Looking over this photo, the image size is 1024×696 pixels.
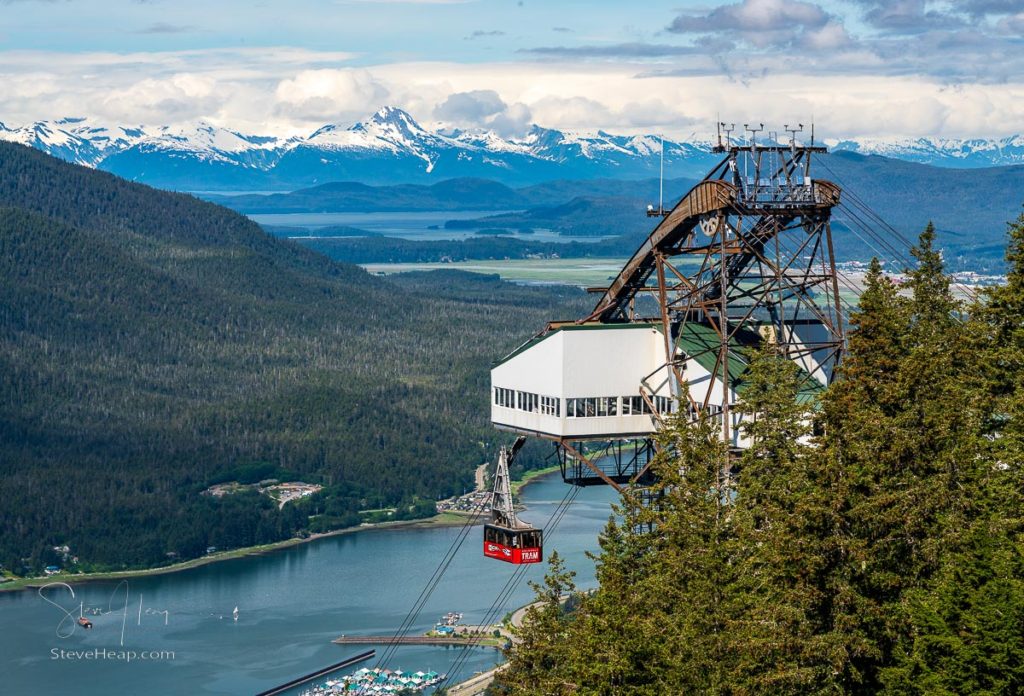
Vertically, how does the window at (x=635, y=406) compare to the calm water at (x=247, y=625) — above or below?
above

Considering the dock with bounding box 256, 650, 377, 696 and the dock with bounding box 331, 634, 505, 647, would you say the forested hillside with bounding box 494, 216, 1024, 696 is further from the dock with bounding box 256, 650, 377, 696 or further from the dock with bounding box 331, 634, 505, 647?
the dock with bounding box 331, 634, 505, 647

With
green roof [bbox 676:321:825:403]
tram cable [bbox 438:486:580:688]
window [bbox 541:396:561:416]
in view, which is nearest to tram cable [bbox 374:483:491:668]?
tram cable [bbox 438:486:580:688]

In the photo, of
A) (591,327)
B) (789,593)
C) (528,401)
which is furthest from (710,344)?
(789,593)

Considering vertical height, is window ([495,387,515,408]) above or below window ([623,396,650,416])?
above

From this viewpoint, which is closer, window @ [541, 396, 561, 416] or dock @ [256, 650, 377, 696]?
window @ [541, 396, 561, 416]

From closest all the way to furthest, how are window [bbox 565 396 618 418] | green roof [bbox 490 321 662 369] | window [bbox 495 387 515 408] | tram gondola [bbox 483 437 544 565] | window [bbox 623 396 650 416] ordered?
tram gondola [bbox 483 437 544 565] → green roof [bbox 490 321 662 369] → window [bbox 565 396 618 418] → window [bbox 623 396 650 416] → window [bbox 495 387 515 408]

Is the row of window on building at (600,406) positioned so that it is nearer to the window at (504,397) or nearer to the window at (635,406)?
the window at (635,406)

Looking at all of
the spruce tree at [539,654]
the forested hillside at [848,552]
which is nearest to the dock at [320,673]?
the forested hillside at [848,552]
